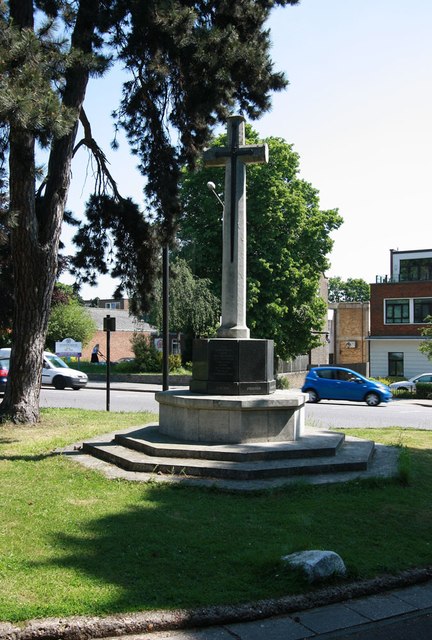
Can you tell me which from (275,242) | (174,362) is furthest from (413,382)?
(174,362)

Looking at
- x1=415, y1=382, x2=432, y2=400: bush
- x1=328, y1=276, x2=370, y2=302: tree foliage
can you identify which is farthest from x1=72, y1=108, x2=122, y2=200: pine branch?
x1=328, y1=276, x2=370, y2=302: tree foliage

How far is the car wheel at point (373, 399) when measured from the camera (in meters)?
25.3

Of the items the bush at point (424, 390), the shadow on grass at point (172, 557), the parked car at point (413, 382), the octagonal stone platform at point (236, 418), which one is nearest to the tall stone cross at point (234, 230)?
the octagonal stone platform at point (236, 418)

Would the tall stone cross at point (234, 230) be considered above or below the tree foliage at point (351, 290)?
below

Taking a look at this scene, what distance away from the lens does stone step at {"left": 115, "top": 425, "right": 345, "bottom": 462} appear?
870cm

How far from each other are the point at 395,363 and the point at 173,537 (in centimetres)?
4370

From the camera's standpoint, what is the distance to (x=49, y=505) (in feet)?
22.2

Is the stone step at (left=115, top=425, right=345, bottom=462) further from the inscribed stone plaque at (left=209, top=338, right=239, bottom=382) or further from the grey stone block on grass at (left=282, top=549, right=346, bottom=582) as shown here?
the grey stone block on grass at (left=282, top=549, right=346, bottom=582)

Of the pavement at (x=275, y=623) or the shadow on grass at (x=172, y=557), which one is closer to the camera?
the pavement at (x=275, y=623)

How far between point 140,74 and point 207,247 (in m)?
21.5

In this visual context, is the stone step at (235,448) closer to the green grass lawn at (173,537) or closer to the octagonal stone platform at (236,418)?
the octagonal stone platform at (236,418)

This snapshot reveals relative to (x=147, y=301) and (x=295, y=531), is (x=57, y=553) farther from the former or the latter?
(x=147, y=301)

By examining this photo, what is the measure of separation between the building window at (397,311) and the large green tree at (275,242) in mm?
11854

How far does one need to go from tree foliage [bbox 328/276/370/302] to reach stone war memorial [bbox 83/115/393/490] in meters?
105
